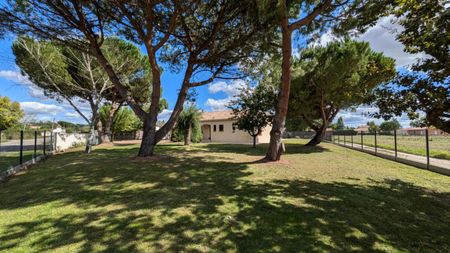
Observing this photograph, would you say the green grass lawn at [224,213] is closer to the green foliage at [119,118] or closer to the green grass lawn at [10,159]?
the green grass lawn at [10,159]

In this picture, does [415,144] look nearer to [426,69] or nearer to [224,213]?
[426,69]

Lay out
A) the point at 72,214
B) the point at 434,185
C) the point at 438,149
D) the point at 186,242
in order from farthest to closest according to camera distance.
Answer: the point at 438,149, the point at 434,185, the point at 72,214, the point at 186,242

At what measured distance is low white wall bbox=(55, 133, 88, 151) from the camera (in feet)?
46.7

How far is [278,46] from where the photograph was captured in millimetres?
8805

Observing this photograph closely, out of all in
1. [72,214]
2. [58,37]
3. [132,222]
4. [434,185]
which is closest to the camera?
[132,222]

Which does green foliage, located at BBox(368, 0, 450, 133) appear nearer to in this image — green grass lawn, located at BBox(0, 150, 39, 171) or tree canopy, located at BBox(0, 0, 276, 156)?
tree canopy, located at BBox(0, 0, 276, 156)

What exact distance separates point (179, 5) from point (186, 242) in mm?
7190

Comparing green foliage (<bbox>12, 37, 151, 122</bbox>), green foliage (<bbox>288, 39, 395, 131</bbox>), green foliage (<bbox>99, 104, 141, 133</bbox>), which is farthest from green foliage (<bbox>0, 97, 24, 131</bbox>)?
green foliage (<bbox>288, 39, 395, 131</bbox>)

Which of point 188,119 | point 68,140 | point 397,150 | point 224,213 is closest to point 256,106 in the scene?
point 188,119

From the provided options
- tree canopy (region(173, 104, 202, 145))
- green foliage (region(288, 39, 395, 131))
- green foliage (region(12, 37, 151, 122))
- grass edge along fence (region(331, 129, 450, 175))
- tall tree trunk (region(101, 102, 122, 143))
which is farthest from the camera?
tall tree trunk (region(101, 102, 122, 143))

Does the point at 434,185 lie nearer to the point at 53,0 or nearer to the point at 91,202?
the point at 91,202

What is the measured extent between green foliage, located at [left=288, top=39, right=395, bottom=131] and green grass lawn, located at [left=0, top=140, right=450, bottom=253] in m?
6.84

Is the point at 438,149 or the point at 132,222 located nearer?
the point at 132,222

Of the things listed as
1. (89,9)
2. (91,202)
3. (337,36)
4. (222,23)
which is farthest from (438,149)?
(89,9)
